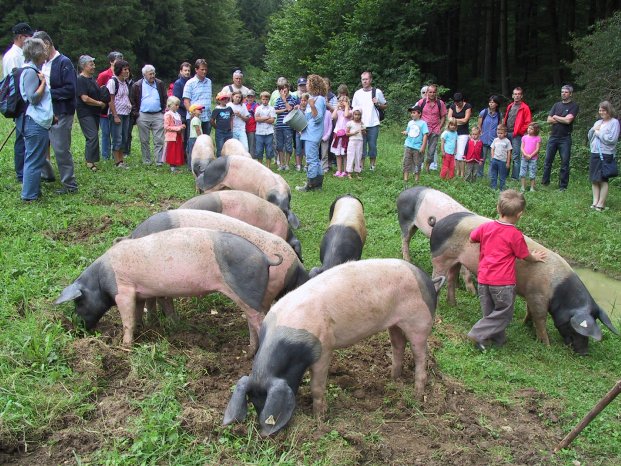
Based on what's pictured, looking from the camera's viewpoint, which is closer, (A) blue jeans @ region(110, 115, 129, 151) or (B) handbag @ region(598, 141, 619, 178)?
(B) handbag @ region(598, 141, 619, 178)

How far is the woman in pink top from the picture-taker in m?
11.6

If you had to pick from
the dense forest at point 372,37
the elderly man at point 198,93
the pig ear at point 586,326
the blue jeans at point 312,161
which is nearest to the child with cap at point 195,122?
the elderly man at point 198,93

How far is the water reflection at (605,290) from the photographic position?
24.3 ft

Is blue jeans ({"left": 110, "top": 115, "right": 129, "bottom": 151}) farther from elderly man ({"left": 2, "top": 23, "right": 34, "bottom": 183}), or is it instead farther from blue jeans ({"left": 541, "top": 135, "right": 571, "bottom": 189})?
blue jeans ({"left": 541, "top": 135, "right": 571, "bottom": 189})

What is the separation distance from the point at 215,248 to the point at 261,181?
3.60m

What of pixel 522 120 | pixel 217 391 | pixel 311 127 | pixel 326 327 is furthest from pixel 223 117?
pixel 326 327

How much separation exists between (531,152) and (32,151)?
8953 millimetres

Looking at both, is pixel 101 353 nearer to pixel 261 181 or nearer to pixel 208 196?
pixel 208 196

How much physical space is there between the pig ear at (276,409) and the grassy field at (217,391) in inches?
5.5

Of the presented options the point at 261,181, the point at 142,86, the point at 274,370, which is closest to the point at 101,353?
the point at 274,370

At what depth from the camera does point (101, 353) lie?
→ 186 inches

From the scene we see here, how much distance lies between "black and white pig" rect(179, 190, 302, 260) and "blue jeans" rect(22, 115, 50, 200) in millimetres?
2634

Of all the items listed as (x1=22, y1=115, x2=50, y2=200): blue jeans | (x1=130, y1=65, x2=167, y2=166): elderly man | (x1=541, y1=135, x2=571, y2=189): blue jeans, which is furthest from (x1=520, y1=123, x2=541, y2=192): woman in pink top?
(x1=22, y1=115, x2=50, y2=200): blue jeans

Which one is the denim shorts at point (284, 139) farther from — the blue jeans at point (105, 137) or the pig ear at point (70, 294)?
the pig ear at point (70, 294)
